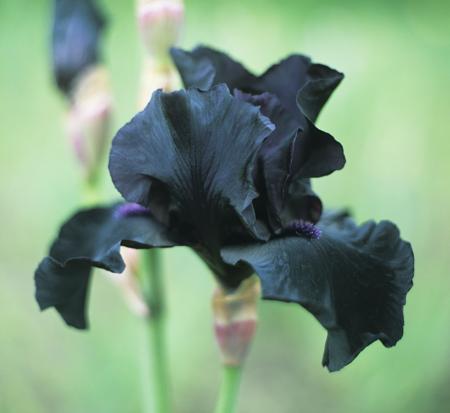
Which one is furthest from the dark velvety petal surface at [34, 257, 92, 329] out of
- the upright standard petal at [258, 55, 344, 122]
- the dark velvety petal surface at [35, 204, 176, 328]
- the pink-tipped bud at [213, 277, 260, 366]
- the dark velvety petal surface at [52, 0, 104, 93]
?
the dark velvety petal surface at [52, 0, 104, 93]

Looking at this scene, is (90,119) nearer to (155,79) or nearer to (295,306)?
(155,79)

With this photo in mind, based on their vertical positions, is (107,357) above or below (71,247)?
below

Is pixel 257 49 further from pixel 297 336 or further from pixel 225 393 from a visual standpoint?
pixel 225 393

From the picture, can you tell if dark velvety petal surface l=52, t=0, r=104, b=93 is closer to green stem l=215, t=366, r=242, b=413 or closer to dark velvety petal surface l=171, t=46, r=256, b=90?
dark velvety petal surface l=171, t=46, r=256, b=90

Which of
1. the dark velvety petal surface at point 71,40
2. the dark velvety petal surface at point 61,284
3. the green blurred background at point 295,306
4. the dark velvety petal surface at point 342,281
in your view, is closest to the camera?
the dark velvety petal surface at point 342,281

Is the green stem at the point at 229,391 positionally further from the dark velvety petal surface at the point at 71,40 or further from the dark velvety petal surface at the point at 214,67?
the dark velvety petal surface at the point at 71,40

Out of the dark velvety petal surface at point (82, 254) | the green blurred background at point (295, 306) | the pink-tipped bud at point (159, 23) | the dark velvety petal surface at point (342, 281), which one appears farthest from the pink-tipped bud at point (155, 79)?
the green blurred background at point (295, 306)

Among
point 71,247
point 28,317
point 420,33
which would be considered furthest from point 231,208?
point 420,33
